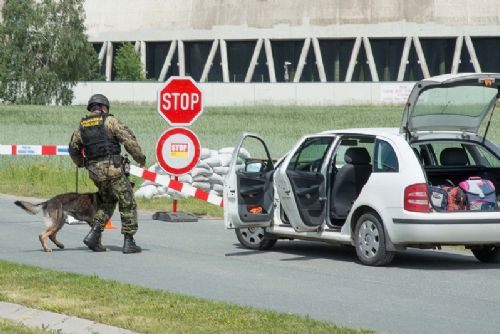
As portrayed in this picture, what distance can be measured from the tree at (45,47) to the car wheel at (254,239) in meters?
84.3

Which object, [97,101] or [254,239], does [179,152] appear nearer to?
[254,239]

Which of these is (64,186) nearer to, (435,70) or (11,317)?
(11,317)

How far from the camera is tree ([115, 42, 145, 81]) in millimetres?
98769

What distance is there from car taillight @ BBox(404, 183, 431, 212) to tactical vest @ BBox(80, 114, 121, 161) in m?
3.49

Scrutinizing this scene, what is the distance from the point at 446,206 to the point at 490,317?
140 inches

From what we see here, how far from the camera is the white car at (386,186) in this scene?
13648mm

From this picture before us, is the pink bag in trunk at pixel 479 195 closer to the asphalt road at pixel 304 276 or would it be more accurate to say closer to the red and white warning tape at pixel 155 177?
the asphalt road at pixel 304 276

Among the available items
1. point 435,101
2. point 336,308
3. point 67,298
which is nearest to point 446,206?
point 435,101

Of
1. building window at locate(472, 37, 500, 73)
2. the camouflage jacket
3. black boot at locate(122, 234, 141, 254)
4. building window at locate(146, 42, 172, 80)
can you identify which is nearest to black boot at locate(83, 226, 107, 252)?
black boot at locate(122, 234, 141, 254)

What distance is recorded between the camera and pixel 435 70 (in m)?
97.6

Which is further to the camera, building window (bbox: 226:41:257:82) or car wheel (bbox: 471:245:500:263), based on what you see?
building window (bbox: 226:41:257:82)

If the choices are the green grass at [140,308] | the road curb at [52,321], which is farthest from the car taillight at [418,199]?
the road curb at [52,321]

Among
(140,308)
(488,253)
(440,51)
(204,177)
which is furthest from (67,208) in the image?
(440,51)

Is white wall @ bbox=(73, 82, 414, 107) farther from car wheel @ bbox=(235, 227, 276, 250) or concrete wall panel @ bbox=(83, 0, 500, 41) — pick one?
car wheel @ bbox=(235, 227, 276, 250)
